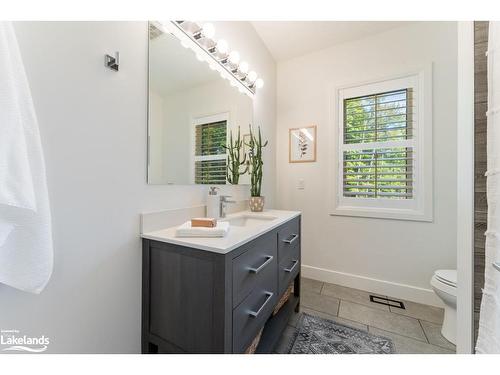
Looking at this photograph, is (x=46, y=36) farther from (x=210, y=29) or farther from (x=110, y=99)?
(x=210, y=29)

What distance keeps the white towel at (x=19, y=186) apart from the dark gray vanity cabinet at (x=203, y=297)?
0.41 meters

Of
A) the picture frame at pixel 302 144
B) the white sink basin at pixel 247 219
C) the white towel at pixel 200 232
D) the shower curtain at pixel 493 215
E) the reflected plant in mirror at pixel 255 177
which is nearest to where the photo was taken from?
the shower curtain at pixel 493 215

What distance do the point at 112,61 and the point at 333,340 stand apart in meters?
1.93

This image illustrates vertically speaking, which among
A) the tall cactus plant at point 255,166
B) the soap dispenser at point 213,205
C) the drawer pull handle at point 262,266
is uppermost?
the tall cactus plant at point 255,166

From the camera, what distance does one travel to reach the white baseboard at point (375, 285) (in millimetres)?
1848

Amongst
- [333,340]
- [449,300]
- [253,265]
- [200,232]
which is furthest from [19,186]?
[449,300]

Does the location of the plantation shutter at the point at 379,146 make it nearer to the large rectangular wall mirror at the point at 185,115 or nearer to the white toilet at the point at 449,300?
the white toilet at the point at 449,300

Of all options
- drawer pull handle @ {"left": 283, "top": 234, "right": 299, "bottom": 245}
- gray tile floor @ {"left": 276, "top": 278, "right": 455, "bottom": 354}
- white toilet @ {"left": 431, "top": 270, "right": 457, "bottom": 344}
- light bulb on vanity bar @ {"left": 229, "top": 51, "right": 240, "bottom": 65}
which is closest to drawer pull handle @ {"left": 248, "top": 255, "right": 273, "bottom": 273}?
drawer pull handle @ {"left": 283, "top": 234, "right": 299, "bottom": 245}

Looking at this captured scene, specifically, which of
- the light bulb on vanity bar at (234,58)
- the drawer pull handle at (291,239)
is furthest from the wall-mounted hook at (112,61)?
the drawer pull handle at (291,239)

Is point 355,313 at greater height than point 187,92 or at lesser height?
lesser
